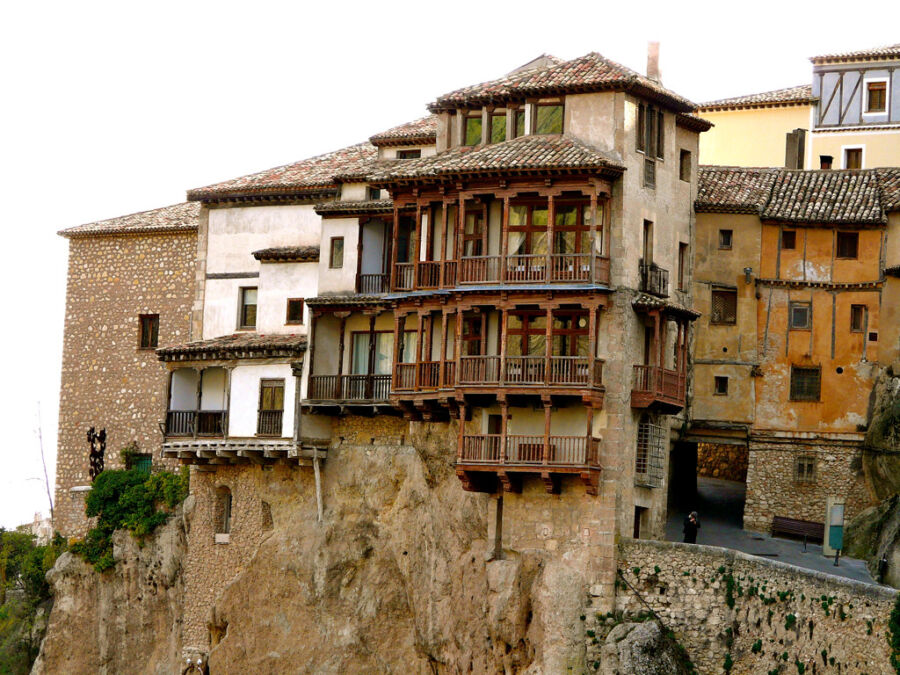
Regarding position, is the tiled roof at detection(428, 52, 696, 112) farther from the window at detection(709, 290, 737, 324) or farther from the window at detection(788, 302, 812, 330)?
the window at detection(788, 302, 812, 330)

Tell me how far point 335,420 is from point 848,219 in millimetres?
17649

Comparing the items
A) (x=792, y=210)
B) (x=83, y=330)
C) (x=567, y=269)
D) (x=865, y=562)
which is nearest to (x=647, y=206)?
(x=567, y=269)

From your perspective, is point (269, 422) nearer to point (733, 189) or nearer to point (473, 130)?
point (473, 130)

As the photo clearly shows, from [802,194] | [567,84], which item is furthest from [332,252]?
[802,194]

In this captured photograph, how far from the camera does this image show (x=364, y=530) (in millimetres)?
63594

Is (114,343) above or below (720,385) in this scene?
above

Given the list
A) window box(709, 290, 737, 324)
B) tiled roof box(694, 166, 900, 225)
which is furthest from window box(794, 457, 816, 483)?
tiled roof box(694, 166, 900, 225)

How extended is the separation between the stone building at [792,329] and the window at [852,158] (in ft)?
34.4

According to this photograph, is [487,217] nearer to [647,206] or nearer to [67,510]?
[647,206]

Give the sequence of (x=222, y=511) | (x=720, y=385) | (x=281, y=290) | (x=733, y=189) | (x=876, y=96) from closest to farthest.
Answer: (x=720, y=385) → (x=733, y=189) → (x=281, y=290) → (x=222, y=511) → (x=876, y=96)

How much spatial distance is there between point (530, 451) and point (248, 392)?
13.0m

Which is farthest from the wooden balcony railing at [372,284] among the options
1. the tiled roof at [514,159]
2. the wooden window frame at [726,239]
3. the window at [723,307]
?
the wooden window frame at [726,239]

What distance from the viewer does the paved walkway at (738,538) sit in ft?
188

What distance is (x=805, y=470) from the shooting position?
206 ft
